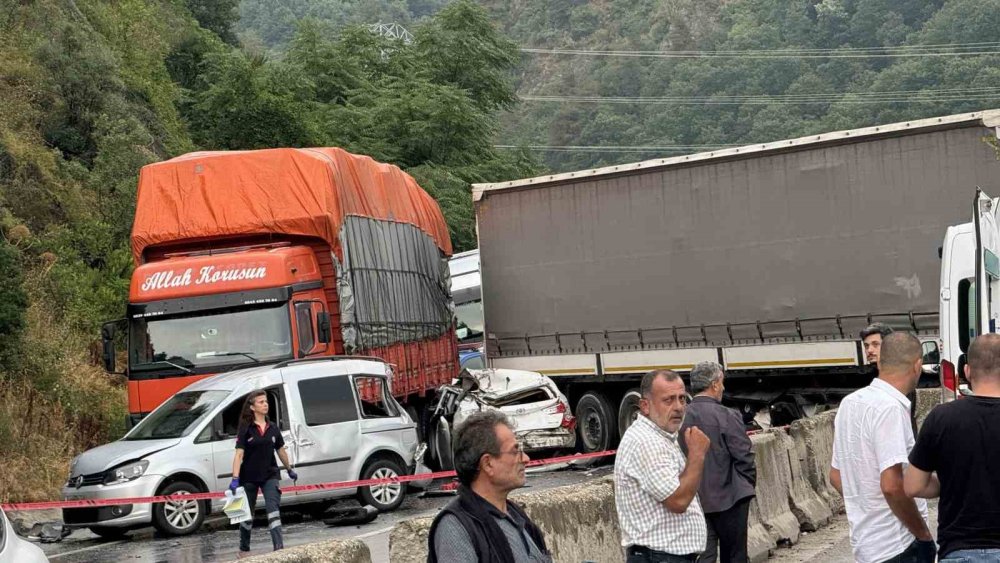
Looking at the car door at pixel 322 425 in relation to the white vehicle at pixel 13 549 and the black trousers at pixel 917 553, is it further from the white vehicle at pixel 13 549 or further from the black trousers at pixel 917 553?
the black trousers at pixel 917 553

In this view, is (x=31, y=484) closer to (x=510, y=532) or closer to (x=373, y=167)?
(x=373, y=167)

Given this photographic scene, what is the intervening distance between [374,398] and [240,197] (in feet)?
11.0

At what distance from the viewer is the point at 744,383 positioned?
70.0 ft

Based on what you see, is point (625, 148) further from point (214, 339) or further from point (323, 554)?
point (323, 554)

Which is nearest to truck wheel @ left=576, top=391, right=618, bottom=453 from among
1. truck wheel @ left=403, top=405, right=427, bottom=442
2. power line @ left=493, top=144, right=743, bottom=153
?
truck wheel @ left=403, top=405, right=427, bottom=442

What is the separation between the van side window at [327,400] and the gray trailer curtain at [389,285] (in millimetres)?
2065

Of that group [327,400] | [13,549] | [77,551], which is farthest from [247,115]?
[13,549]

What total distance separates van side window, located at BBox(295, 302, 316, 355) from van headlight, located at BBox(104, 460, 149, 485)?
10.2ft

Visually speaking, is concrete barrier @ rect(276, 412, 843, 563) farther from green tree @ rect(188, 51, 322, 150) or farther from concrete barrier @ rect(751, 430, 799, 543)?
green tree @ rect(188, 51, 322, 150)

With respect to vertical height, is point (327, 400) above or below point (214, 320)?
below

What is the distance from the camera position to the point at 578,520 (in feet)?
28.4

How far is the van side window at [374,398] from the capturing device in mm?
16969

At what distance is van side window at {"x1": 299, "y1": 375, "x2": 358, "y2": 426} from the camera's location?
53.2 feet

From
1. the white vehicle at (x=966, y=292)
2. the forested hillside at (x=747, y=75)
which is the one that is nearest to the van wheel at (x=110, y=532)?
the white vehicle at (x=966, y=292)
